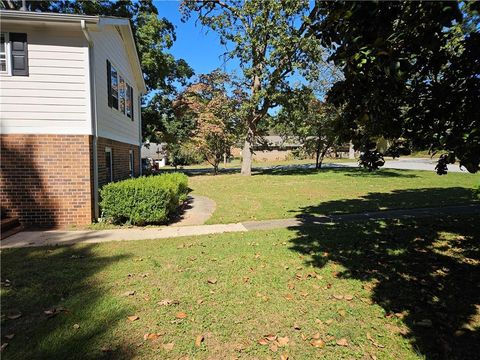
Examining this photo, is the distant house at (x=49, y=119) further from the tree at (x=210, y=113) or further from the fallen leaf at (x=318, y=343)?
the tree at (x=210, y=113)

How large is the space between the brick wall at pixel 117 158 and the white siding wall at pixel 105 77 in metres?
0.24

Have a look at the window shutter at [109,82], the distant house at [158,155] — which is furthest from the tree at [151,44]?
the distant house at [158,155]

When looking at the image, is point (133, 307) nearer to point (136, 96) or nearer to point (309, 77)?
point (136, 96)

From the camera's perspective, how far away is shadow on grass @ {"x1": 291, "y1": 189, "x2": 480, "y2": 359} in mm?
3375

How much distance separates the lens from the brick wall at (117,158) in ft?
29.6

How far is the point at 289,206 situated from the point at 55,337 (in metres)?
8.25

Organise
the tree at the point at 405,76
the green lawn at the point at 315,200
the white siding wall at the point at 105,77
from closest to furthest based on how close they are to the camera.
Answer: the tree at the point at 405,76 → the white siding wall at the point at 105,77 → the green lawn at the point at 315,200

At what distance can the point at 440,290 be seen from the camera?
4.30 metres

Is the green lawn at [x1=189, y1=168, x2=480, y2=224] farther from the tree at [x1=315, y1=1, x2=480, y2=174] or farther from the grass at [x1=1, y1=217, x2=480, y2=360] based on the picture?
the tree at [x1=315, y1=1, x2=480, y2=174]

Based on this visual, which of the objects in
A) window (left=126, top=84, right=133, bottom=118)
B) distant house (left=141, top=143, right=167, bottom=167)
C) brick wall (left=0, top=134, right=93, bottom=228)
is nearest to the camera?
brick wall (left=0, top=134, right=93, bottom=228)

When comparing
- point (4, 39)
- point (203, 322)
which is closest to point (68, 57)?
point (4, 39)

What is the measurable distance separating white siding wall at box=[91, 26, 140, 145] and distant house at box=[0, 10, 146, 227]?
1.65ft

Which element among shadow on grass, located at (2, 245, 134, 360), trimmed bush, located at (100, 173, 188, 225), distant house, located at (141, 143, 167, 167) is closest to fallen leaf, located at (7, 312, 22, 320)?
shadow on grass, located at (2, 245, 134, 360)

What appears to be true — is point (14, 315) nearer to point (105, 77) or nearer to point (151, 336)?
point (151, 336)
